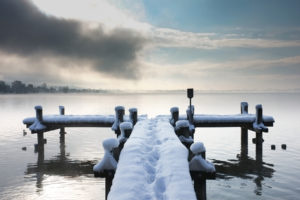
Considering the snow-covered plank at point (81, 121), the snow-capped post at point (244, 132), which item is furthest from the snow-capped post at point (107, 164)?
the snow-capped post at point (244, 132)

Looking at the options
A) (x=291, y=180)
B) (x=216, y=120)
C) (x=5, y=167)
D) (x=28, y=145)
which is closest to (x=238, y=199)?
(x=291, y=180)

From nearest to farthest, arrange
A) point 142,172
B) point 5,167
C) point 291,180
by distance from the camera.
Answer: point 142,172 → point 291,180 → point 5,167

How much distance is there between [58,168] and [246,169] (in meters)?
12.0

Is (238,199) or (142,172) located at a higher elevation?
(142,172)

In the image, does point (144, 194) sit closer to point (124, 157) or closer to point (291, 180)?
point (124, 157)

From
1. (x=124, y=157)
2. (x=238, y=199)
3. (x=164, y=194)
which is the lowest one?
(x=238, y=199)

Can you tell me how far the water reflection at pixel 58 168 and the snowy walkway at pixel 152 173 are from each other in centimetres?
910

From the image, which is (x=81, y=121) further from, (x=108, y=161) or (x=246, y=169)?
(x=108, y=161)

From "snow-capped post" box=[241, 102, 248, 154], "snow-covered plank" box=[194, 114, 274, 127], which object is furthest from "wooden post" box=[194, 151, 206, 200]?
"snow-capped post" box=[241, 102, 248, 154]

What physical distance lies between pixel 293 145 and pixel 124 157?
73.1 ft

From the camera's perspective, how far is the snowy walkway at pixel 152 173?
4842 millimetres

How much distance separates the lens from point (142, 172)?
5641mm

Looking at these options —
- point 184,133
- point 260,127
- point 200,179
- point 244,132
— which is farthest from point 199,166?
point 244,132

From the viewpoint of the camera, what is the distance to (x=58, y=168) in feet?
55.4
